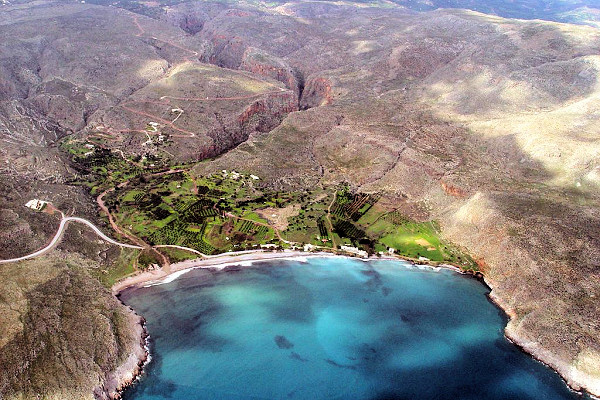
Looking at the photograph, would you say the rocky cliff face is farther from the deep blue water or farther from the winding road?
the deep blue water

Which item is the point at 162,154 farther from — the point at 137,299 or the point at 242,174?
the point at 137,299

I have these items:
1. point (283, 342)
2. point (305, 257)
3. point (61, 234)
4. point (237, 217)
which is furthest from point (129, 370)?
point (237, 217)

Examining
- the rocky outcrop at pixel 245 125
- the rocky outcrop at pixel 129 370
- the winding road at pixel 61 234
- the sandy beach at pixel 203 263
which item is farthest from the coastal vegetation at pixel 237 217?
the rocky outcrop at pixel 245 125

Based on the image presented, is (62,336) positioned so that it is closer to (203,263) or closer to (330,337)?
(203,263)

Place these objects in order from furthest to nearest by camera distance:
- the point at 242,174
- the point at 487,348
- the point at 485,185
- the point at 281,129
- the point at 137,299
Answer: the point at 281,129 → the point at 242,174 → the point at 485,185 → the point at 137,299 → the point at 487,348

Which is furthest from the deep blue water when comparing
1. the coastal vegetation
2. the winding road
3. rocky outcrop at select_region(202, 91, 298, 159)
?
rocky outcrop at select_region(202, 91, 298, 159)

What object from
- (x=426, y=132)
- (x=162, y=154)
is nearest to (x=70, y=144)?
(x=162, y=154)
